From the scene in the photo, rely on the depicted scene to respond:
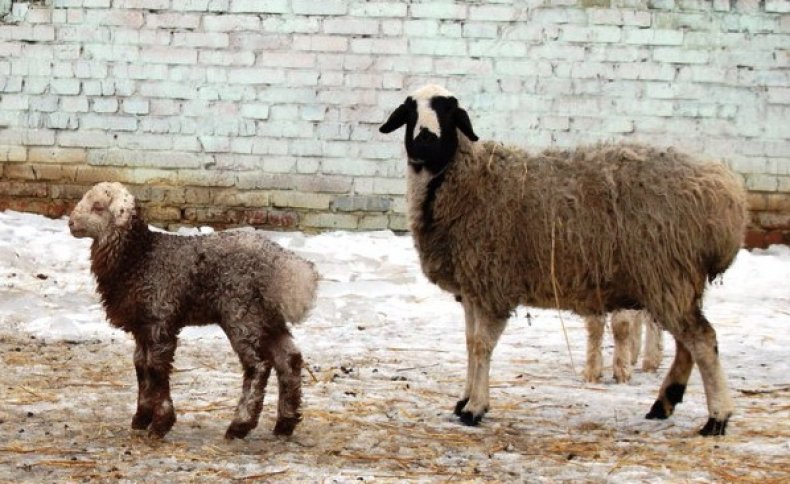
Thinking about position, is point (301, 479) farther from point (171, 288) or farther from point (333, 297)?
point (333, 297)

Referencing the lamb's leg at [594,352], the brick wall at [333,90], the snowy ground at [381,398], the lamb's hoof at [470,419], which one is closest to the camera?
the snowy ground at [381,398]

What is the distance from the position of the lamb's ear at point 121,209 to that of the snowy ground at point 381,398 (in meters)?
1.03

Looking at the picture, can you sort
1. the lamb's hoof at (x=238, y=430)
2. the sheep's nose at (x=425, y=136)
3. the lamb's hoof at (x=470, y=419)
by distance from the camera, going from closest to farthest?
1. the lamb's hoof at (x=238, y=430)
2. the lamb's hoof at (x=470, y=419)
3. the sheep's nose at (x=425, y=136)

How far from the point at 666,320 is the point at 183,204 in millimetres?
7053

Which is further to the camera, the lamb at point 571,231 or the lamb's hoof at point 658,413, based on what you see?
the lamb's hoof at point 658,413

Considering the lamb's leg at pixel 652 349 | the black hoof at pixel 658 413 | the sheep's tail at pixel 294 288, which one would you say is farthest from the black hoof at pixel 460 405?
the lamb's leg at pixel 652 349

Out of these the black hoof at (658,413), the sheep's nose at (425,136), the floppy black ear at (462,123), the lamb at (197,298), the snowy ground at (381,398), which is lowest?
the snowy ground at (381,398)

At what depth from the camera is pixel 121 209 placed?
5.75m

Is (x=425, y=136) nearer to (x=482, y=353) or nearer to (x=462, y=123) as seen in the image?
(x=462, y=123)

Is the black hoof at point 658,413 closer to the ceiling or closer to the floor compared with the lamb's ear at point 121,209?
closer to the floor

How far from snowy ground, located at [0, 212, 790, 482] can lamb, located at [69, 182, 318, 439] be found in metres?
0.25

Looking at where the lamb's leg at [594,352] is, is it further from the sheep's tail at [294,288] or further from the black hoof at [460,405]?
the sheep's tail at [294,288]

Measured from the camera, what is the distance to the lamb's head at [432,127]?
20.9 ft

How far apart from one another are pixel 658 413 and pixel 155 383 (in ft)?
8.73
